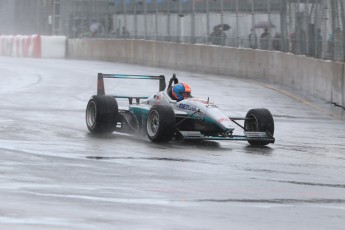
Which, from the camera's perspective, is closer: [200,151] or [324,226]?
[324,226]

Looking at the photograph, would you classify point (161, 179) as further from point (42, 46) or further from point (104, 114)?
point (42, 46)

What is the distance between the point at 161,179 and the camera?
11.0m

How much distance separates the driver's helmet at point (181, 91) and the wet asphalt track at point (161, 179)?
32.4 inches

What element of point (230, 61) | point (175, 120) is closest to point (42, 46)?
point (230, 61)

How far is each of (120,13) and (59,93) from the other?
33491mm

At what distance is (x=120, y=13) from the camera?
60094 millimetres

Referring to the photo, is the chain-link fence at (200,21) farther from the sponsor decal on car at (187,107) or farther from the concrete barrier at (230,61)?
the sponsor decal on car at (187,107)

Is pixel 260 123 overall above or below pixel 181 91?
below

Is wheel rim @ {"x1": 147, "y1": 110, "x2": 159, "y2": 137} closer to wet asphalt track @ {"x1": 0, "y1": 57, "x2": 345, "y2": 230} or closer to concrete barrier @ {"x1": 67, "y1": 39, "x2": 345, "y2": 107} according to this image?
wet asphalt track @ {"x1": 0, "y1": 57, "x2": 345, "y2": 230}

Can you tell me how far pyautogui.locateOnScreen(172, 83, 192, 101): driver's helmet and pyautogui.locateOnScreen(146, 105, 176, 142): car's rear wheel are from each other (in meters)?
0.80

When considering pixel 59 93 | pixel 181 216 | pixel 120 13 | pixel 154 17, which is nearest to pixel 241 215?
pixel 181 216

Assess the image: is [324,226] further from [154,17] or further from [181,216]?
[154,17]

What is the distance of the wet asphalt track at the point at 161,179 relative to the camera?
8352mm

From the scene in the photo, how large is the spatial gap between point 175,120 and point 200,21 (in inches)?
1309
